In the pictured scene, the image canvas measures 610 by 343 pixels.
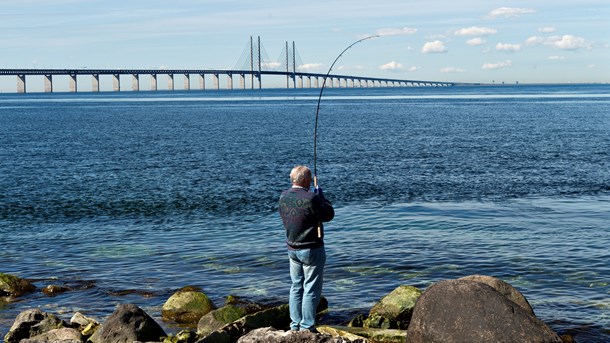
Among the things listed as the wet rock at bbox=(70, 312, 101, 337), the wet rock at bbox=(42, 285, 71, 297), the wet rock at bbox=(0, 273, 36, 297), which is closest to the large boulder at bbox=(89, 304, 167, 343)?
the wet rock at bbox=(70, 312, 101, 337)

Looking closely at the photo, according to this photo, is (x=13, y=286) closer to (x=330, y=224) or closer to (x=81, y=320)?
(x=81, y=320)

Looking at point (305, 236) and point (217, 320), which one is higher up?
point (305, 236)

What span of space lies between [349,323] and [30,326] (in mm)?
4690

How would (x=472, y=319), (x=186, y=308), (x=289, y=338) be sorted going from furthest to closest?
(x=186, y=308) < (x=472, y=319) < (x=289, y=338)

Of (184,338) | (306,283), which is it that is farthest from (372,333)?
(184,338)

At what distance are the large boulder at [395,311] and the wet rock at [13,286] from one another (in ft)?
22.6

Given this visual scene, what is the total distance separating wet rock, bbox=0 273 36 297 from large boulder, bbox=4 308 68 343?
10.5 feet

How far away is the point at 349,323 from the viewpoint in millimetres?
12391

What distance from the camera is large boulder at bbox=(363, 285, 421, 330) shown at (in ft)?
38.8

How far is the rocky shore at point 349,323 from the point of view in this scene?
9.06m

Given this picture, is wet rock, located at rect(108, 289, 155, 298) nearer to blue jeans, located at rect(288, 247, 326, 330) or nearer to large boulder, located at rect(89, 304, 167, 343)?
large boulder, located at rect(89, 304, 167, 343)

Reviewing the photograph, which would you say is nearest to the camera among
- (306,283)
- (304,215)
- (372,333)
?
(304,215)

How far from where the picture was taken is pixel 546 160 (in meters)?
40.5

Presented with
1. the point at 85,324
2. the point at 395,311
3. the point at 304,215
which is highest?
the point at 304,215
